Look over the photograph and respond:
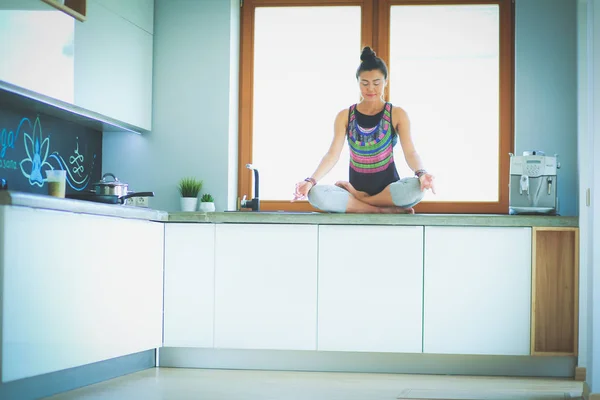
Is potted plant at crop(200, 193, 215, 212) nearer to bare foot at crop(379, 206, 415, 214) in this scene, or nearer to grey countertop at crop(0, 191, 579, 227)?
grey countertop at crop(0, 191, 579, 227)

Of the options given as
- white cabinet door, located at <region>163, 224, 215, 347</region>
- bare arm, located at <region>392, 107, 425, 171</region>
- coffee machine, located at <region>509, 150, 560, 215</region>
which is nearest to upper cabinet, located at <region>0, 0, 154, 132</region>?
white cabinet door, located at <region>163, 224, 215, 347</region>

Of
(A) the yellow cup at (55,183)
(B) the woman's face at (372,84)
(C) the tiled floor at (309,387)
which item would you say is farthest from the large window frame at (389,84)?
(A) the yellow cup at (55,183)

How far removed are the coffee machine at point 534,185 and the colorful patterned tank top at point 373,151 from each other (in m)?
0.60

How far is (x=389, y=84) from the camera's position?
482 centimetres

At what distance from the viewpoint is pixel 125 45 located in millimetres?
4402

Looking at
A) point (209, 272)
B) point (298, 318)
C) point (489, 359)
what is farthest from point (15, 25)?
point (489, 359)

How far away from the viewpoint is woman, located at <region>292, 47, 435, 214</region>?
407cm

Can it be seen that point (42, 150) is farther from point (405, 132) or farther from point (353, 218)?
point (405, 132)

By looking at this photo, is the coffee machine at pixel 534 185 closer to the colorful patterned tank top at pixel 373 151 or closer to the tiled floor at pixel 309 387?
the colorful patterned tank top at pixel 373 151

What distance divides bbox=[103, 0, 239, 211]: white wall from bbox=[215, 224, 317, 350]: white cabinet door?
2.60 ft

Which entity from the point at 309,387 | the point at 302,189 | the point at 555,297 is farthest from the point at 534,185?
the point at 309,387

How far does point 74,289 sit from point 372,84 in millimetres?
1778

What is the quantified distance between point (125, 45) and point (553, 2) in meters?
2.31

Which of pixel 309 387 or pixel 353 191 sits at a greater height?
pixel 353 191
